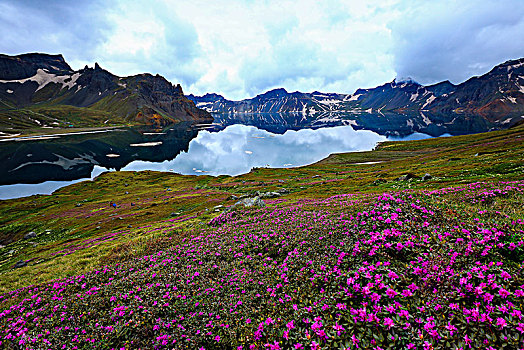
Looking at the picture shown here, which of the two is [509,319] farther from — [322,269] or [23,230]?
[23,230]

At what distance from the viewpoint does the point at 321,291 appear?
34.2 ft

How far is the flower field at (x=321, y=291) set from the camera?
7.59 metres

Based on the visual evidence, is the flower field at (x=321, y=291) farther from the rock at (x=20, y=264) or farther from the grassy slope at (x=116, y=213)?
the rock at (x=20, y=264)

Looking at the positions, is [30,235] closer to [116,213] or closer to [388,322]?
[116,213]

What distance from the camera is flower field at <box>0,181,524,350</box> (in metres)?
7.59

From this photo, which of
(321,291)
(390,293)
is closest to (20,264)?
(321,291)

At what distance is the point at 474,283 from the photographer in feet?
26.9

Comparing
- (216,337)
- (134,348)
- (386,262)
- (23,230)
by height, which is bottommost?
(23,230)

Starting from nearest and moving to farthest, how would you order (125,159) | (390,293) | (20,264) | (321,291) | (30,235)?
(390,293) → (321,291) → (20,264) → (30,235) → (125,159)

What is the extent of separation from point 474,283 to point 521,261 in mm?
2546

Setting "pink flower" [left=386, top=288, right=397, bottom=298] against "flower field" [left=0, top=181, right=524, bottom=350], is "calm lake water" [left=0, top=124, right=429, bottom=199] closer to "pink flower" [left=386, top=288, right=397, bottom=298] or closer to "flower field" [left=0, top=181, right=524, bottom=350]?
"flower field" [left=0, top=181, right=524, bottom=350]

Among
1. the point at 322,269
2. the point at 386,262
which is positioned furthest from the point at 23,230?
the point at 386,262

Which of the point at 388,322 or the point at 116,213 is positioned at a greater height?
the point at 388,322

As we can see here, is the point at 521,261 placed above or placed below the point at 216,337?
above
